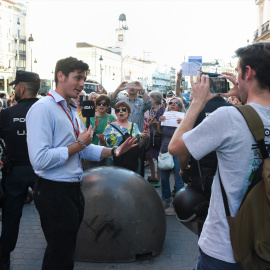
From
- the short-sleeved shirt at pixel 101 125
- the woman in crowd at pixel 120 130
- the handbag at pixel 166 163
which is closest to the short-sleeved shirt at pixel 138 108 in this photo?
the short-sleeved shirt at pixel 101 125

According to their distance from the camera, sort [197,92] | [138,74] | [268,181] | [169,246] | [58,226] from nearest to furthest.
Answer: [268,181] → [197,92] → [58,226] → [169,246] → [138,74]

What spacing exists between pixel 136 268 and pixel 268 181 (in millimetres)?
2812

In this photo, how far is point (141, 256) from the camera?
4.43 metres

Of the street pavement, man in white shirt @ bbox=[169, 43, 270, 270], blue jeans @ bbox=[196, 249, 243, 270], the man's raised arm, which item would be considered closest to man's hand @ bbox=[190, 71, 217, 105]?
the man's raised arm

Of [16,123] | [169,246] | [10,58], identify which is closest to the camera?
[16,123]

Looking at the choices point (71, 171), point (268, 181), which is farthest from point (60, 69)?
point (268, 181)

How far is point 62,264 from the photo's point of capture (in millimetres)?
2857

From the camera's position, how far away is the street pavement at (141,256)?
4.21 meters

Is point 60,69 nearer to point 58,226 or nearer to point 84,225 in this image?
point 58,226

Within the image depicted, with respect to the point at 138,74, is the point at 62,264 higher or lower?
lower

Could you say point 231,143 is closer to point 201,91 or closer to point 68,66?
point 201,91

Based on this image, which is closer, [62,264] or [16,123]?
[62,264]

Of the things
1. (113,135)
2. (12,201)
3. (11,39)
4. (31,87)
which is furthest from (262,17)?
(12,201)

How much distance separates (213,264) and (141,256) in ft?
8.74
